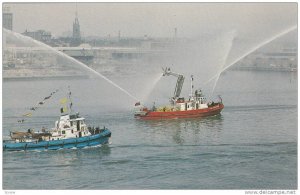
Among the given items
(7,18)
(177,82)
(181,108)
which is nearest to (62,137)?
(7,18)

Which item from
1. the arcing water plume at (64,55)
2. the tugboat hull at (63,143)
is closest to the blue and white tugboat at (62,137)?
the tugboat hull at (63,143)

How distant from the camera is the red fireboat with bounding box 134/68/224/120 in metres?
20.0

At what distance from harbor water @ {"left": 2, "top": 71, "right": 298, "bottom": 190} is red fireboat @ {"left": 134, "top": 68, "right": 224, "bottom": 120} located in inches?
14.5

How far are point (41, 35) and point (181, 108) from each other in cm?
532

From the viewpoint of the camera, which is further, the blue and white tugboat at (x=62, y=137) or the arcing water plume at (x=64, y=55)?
the arcing water plume at (x=64, y=55)

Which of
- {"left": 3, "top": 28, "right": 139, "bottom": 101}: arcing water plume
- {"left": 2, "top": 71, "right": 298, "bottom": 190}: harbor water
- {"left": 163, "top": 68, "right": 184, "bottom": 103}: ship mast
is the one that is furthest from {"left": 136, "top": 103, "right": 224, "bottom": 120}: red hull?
{"left": 3, "top": 28, "right": 139, "bottom": 101}: arcing water plume

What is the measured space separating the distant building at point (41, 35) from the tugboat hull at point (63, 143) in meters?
2.80

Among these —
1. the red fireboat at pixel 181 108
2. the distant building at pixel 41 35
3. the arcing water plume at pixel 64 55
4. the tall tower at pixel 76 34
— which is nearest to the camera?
the arcing water plume at pixel 64 55

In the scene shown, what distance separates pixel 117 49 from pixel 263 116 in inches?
180

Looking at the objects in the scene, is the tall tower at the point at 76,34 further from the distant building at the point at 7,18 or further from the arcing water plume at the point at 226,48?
the arcing water plume at the point at 226,48

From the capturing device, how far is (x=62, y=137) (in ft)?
53.5

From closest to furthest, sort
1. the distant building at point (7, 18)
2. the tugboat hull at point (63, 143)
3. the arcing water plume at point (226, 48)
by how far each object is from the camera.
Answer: the distant building at point (7, 18) < the tugboat hull at point (63, 143) < the arcing water plume at point (226, 48)

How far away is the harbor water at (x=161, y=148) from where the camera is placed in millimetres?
13984

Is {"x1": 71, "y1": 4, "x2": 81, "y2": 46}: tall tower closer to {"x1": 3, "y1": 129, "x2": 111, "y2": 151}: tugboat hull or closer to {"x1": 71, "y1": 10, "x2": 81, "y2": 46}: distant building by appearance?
{"x1": 71, "y1": 10, "x2": 81, "y2": 46}: distant building
